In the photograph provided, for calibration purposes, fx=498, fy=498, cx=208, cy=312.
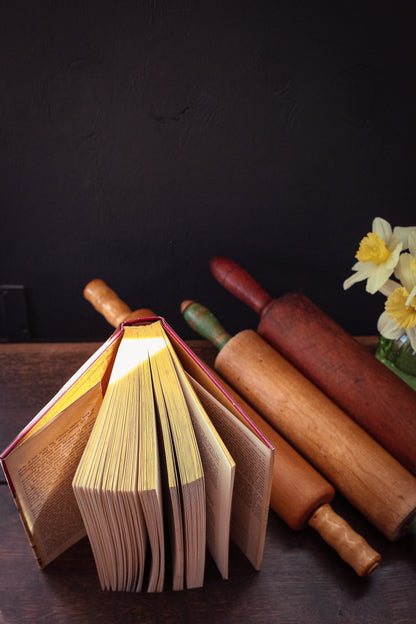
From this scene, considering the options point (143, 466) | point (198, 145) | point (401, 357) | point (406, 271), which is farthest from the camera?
point (198, 145)

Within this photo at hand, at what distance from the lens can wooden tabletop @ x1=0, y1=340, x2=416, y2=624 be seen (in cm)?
61

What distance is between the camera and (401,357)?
2.85ft

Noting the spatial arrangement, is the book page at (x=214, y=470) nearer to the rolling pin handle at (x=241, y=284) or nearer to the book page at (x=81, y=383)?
the book page at (x=81, y=383)

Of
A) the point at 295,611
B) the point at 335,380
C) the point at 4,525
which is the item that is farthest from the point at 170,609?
the point at 335,380

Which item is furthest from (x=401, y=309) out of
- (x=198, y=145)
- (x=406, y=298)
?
(x=198, y=145)

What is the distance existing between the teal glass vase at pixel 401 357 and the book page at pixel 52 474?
530 millimetres

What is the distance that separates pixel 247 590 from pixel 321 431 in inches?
9.7

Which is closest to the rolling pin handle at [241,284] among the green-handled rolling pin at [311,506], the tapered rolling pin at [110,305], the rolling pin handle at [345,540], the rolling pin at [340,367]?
the rolling pin at [340,367]

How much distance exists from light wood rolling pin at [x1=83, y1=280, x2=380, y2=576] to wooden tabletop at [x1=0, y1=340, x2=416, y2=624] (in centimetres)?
3

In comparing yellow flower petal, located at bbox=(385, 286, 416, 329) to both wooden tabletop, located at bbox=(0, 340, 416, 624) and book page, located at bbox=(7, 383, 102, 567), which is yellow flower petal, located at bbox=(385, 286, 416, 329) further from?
book page, located at bbox=(7, 383, 102, 567)

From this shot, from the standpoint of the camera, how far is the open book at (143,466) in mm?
538

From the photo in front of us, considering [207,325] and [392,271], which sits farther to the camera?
[207,325]

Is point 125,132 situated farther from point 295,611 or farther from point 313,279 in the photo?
point 295,611

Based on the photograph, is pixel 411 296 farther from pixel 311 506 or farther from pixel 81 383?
pixel 81 383
